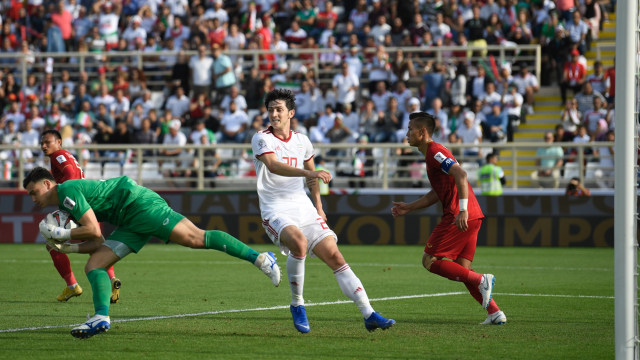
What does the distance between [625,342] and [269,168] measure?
343cm

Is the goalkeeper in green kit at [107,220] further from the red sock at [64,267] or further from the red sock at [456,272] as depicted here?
the red sock at [64,267]

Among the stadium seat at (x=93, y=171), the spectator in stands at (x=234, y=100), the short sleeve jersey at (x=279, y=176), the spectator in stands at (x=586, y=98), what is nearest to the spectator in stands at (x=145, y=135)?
the stadium seat at (x=93, y=171)

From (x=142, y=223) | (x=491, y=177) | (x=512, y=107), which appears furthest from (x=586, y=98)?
(x=142, y=223)

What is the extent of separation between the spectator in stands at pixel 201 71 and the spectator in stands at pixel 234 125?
1588 millimetres

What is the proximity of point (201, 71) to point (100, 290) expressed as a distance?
1882cm

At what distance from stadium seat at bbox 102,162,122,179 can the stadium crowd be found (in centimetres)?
83

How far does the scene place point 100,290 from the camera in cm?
840

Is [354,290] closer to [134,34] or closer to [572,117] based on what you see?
[572,117]

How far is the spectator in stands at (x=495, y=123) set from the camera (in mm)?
23828

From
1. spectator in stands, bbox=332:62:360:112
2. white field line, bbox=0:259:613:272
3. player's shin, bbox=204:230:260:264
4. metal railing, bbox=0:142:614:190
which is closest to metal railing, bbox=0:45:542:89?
spectator in stands, bbox=332:62:360:112

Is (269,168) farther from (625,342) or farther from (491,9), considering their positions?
(491,9)

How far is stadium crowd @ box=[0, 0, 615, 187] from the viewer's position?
24.4 metres

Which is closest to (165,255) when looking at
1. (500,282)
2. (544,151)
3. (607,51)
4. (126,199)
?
(500,282)

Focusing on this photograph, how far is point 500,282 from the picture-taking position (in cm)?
1390
